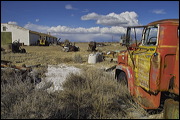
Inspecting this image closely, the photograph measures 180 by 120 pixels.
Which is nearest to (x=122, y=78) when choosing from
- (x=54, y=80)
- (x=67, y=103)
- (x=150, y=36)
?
(x=150, y=36)

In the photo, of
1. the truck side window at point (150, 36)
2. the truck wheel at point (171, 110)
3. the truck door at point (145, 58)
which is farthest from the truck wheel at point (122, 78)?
the truck wheel at point (171, 110)

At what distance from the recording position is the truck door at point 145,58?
3.83 m

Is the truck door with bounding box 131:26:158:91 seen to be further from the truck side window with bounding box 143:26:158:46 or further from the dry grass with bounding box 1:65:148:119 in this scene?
the dry grass with bounding box 1:65:148:119

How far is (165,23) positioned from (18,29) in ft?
128

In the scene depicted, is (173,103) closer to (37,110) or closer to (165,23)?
(165,23)

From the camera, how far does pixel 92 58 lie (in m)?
13.2

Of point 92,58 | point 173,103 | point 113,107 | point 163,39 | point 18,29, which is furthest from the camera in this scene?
point 18,29

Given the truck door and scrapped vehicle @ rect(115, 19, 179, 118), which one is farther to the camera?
the truck door

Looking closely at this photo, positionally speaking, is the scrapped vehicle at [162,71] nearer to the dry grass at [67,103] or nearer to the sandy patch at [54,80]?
the dry grass at [67,103]

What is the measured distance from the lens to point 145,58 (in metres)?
3.93

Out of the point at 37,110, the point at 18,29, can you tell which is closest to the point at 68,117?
the point at 37,110

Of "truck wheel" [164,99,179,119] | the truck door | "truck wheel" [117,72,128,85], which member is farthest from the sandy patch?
"truck wheel" [164,99,179,119]

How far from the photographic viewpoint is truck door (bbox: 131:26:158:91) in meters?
3.83

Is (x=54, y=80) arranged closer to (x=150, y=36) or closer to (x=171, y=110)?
(x=150, y=36)
